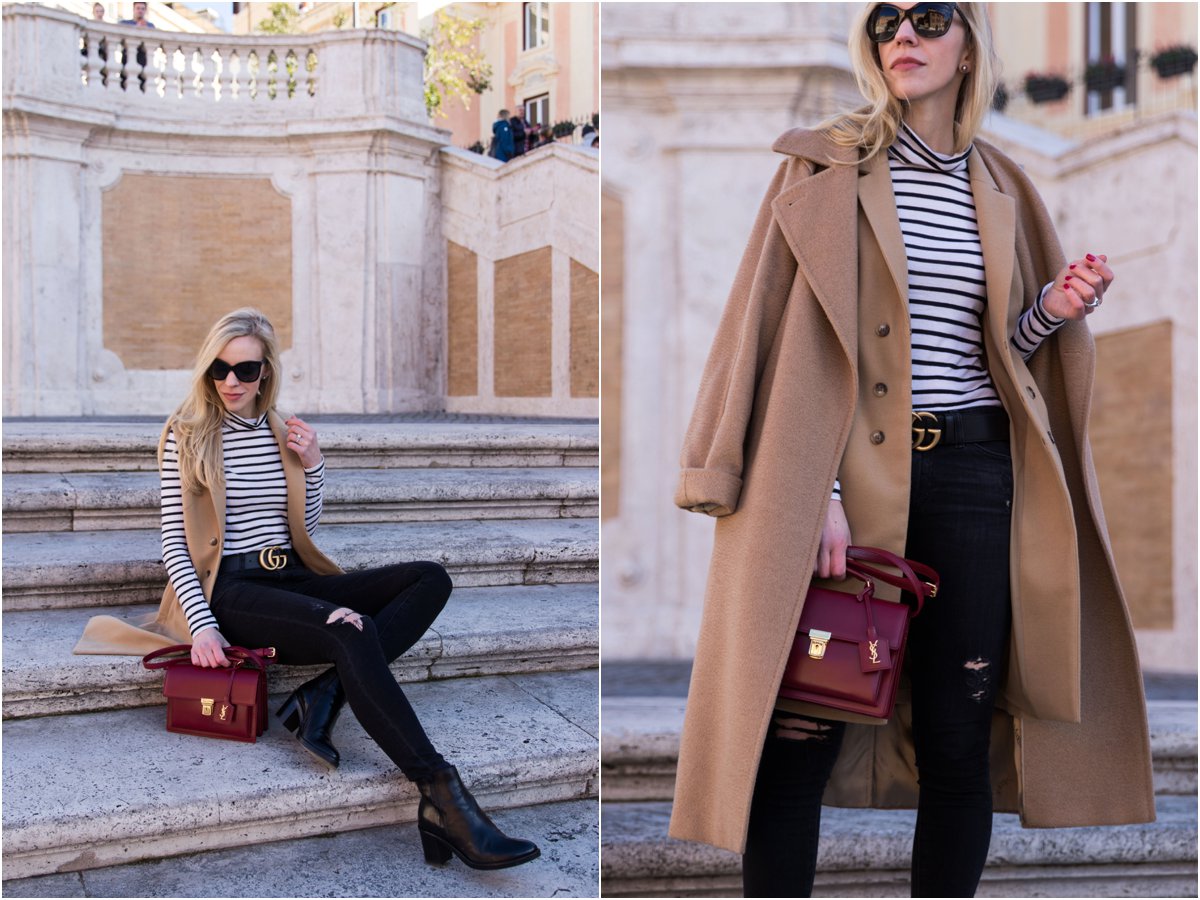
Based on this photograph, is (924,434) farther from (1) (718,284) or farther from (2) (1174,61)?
(2) (1174,61)

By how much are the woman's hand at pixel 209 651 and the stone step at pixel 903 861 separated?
1.15 meters

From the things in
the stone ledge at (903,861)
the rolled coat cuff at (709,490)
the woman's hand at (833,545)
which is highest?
the rolled coat cuff at (709,490)

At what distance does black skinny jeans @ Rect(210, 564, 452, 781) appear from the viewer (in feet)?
9.12

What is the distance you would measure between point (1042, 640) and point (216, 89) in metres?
13.0

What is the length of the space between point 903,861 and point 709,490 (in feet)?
5.55

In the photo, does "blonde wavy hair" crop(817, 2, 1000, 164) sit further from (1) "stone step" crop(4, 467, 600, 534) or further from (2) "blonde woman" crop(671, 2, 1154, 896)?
(1) "stone step" crop(4, 467, 600, 534)

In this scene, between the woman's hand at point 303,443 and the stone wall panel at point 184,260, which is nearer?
the woman's hand at point 303,443

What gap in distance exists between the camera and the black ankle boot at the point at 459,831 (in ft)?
8.63

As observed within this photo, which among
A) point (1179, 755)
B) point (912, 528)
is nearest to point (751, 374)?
point (912, 528)

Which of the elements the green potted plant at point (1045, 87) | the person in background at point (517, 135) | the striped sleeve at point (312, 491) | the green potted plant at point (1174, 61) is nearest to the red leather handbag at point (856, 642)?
the striped sleeve at point (312, 491)

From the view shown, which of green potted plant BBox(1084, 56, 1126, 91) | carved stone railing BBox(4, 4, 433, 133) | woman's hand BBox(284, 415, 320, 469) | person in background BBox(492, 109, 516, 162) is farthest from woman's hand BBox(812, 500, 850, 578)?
person in background BBox(492, 109, 516, 162)

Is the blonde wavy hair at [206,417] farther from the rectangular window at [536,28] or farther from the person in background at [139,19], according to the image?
the rectangular window at [536,28]

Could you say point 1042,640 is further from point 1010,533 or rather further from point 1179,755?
point 1179,755

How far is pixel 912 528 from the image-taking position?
213cm
